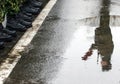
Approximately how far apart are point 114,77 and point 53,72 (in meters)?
1.21

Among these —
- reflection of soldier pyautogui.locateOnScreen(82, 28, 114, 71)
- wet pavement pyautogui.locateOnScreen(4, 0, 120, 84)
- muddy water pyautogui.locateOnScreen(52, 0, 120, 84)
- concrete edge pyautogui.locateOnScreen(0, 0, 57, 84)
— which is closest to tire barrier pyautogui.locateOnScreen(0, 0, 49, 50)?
concrete edge pyautogui.locateOnScreen(0, 0, 57, 84)

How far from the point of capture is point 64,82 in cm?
771

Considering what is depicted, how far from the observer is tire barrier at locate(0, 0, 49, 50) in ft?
32.9

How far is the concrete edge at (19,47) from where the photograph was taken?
27.1 feet

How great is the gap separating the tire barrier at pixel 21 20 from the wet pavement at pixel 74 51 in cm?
47

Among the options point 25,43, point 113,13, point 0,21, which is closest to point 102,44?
point 25,43

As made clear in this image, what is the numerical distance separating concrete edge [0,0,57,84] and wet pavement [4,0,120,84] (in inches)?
4.9

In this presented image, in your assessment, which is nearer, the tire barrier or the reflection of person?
the reflection of person

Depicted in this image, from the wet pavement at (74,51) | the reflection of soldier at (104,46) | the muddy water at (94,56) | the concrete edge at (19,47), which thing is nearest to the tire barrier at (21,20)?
the concrete edge at (19,47)

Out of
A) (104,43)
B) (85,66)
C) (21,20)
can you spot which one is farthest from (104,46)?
(21,20)

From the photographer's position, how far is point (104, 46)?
390 inches

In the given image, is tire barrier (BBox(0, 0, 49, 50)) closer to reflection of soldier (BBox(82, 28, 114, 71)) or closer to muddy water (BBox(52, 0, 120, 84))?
muddy water (BBox(52, 0, 120, 84))

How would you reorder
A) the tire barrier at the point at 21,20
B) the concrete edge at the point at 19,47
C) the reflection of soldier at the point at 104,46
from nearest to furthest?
the concrete edge at the point at 19,47 → the reflection of soldier at the point at 104,46 → the tire barrier at the point at 21,20

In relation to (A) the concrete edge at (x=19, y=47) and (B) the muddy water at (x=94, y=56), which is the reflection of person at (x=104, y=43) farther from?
(A) the concrete edge at (x=19, y=47)
